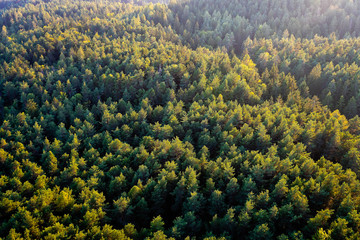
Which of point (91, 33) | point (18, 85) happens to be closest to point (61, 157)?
point (18, 85)

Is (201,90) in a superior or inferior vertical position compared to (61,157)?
superior

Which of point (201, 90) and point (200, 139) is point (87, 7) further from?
point (200, 139)

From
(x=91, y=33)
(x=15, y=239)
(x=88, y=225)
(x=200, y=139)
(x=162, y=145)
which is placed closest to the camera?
(x=15, y=239)

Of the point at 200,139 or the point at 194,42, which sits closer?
the point at 200,139

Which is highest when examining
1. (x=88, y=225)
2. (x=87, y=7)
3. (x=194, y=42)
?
(x=87, y=7)

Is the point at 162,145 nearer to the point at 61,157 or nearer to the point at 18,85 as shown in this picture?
the point at 61,157

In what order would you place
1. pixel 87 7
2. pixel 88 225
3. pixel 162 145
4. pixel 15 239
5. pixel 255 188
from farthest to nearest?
pixel 87 7 → pixel 162 145 → pixel 255 188 → pixel 88 225 → pixel 15 239
